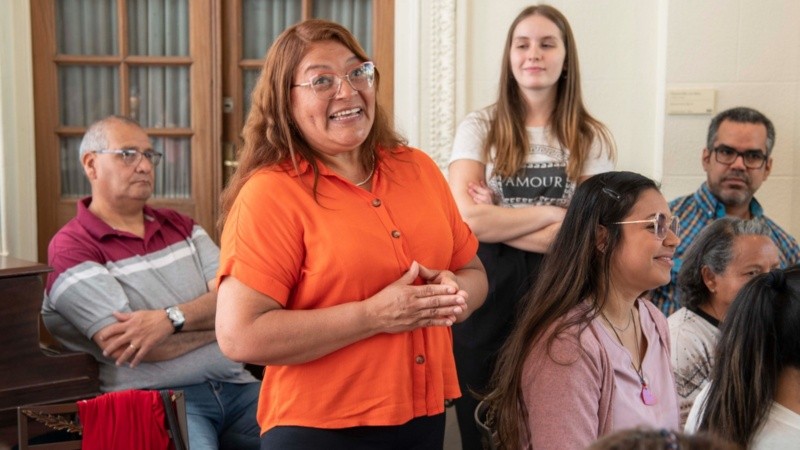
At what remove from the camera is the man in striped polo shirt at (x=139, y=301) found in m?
2.75

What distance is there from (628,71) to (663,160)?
426 mm

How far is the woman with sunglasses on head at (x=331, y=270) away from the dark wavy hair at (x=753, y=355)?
499mm

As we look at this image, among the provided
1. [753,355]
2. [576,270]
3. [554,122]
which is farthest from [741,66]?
[753,355]

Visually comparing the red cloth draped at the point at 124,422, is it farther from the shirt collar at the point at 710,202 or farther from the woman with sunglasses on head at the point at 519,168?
the shirt collar at the point at 710,202

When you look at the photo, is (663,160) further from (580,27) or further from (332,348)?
(332,348)

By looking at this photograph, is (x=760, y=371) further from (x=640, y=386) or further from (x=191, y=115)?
(x=191, y=115)

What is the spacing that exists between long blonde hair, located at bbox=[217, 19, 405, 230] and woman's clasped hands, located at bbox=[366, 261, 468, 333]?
0.28 meters

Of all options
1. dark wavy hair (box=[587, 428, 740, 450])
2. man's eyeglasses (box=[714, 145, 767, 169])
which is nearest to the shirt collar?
man's eyeglasses (box=[714, 145, 767, 169])

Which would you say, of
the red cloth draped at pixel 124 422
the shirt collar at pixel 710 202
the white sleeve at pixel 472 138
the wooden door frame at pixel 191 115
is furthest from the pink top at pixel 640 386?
the wooden door frame at pixel 191 115

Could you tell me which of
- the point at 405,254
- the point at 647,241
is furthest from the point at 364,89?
the point at 647,241

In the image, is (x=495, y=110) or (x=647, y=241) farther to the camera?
(x=495, y=110)

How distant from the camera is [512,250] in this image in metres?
2.77

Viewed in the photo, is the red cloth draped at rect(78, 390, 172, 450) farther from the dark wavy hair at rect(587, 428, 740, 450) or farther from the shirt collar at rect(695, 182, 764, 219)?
the shirt collar at rect(695, 182, 764, 219)

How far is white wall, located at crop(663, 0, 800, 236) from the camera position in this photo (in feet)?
12.4
